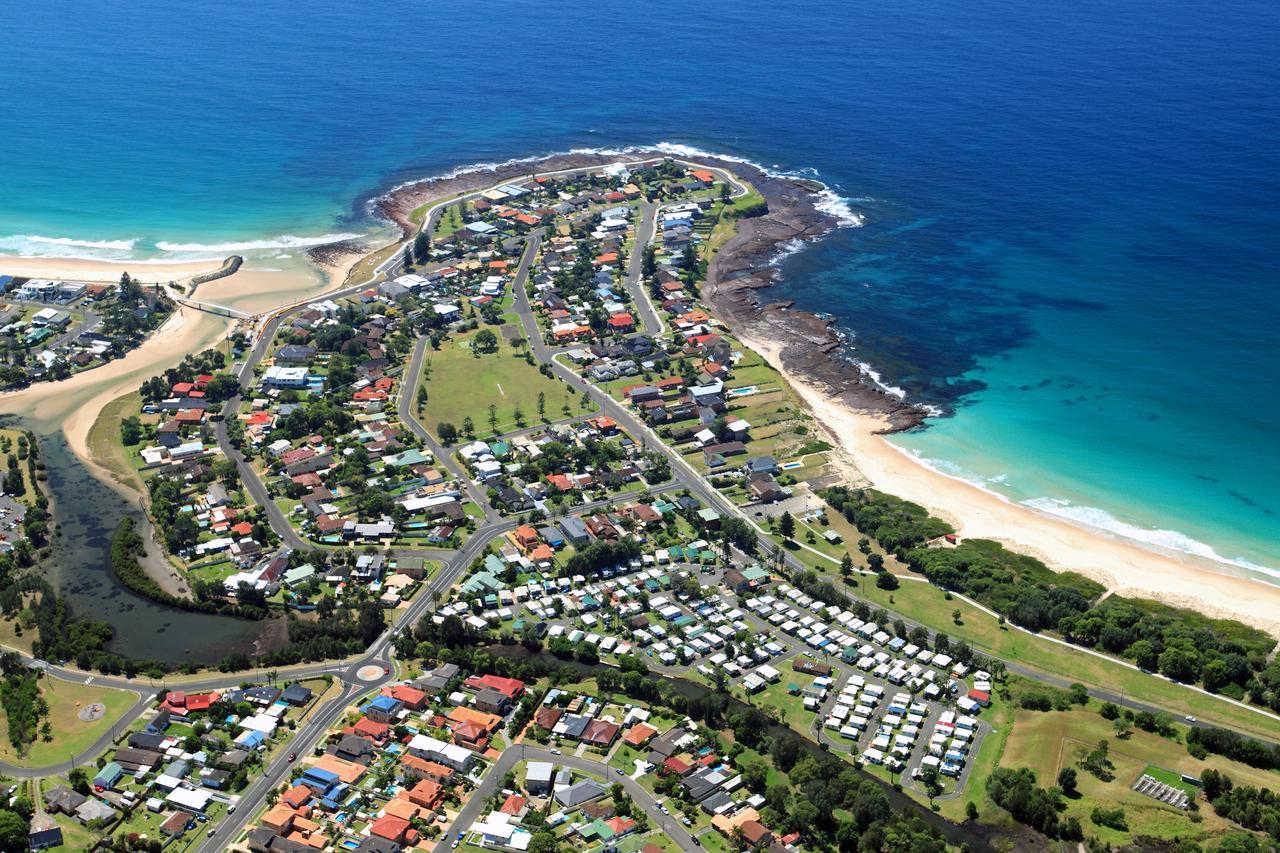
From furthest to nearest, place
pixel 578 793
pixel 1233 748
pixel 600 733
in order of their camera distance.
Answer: pixel 600 733 → pixel 1233 748 → pixel 578 793

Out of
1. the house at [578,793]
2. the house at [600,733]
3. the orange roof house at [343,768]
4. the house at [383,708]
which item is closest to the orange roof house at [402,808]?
the orange roof house at [343,768]

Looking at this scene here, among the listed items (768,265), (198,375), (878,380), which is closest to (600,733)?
(878,380)

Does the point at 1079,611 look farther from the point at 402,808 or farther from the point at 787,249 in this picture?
the point at 787,249

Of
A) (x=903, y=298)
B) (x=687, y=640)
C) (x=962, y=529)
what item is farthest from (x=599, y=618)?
(x=903, y=298)

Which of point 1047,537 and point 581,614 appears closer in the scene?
point 581,614

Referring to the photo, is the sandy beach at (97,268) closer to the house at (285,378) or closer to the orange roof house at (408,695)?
the house at (285,378)

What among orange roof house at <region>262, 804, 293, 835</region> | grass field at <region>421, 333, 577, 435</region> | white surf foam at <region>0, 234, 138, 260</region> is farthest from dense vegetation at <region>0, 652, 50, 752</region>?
white surf foam at <region>0, 234, 138, 260</region>

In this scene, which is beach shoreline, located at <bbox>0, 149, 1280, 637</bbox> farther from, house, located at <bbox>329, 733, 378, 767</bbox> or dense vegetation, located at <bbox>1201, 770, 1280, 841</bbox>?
house, located at <bbox>329, 733, 378, 767</bbox>

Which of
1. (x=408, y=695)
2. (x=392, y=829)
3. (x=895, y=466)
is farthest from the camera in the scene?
(x=895, y=466)
